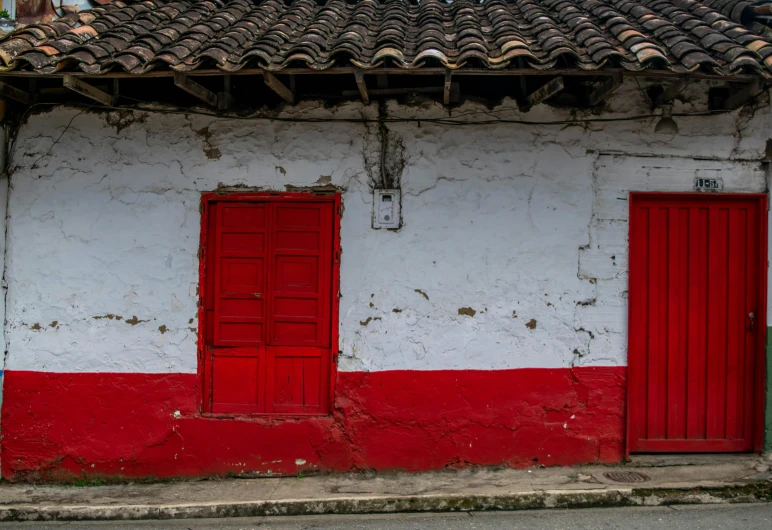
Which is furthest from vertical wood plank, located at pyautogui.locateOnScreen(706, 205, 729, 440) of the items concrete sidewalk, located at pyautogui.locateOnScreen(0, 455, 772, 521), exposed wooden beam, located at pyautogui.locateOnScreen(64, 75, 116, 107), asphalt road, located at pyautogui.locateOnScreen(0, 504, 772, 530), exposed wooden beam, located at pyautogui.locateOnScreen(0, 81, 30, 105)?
exposed wooden beam, located at pyautogui.locateOnScreen(0, 81, 30, 105)

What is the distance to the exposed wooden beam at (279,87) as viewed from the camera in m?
4.73

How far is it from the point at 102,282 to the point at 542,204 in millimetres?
4018

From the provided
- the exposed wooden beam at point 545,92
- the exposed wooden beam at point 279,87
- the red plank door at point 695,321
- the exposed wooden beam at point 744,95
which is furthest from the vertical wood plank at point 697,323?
the exposed wooden beam at point 279,87

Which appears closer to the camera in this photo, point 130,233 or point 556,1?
point 130,233

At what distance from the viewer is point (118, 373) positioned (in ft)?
17.7

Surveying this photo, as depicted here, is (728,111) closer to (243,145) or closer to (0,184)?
(243,145)

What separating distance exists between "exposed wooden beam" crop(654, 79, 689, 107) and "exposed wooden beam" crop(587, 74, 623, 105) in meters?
0.46

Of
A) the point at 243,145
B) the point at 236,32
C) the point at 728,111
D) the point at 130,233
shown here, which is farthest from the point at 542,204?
the point at 130,233

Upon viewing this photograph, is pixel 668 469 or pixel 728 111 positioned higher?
pixel 728 111

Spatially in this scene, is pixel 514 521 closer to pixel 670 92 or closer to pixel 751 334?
pixel 751 334

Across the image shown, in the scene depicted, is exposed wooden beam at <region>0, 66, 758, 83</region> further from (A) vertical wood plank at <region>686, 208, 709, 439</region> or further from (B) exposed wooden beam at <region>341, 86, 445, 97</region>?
(A) vertical wood plank at <region>686, 208, 709, 439</region>

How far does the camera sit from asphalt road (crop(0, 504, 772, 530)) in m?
4.49

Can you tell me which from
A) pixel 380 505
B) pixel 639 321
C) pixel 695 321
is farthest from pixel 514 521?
pixel 695 321

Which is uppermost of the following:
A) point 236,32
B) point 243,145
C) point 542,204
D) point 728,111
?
point 236,32
